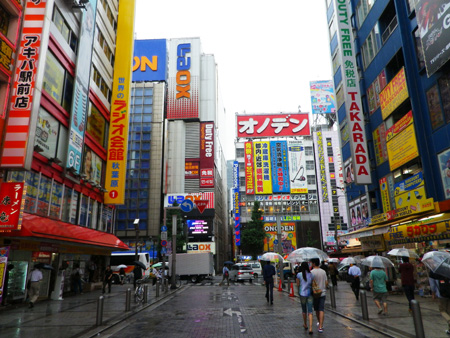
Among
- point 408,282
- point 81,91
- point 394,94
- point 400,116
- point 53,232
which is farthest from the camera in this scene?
point 400,116

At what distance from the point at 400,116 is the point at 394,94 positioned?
1.93m

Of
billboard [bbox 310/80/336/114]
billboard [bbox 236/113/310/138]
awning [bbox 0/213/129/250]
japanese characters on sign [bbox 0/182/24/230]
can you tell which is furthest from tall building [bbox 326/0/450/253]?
billboard [bbox 236/113/310/138]

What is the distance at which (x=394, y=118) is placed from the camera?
900 inches

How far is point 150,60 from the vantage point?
7125cm

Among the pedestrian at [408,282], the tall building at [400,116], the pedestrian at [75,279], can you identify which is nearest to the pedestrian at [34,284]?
the pedestrian at [75,279]

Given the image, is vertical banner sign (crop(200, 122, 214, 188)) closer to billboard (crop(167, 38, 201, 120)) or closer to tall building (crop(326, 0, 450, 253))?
billboard (crop(167, 38, 201, 120))

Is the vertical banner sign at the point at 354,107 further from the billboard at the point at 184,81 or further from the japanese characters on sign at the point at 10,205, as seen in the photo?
the billboard at the point at 184,81

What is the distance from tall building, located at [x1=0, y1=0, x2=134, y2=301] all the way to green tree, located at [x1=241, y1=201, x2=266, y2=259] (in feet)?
111

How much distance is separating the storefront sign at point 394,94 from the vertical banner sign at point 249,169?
150 feet

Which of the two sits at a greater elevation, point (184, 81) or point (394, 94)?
point (184, 81)

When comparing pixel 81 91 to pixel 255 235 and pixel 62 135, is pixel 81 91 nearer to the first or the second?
pixel 62 135

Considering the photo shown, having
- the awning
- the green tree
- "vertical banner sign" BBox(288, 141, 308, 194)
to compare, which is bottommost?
the awning

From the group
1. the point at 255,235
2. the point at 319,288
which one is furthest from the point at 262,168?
the point at 319,288

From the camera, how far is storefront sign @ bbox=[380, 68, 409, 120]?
20219 millimetres
